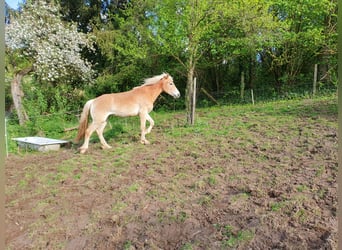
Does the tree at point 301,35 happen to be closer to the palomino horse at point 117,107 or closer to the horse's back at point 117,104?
the palomino horse at point 117,107

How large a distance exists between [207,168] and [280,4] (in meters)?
7.00

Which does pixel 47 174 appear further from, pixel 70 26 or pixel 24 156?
pixel 70 26

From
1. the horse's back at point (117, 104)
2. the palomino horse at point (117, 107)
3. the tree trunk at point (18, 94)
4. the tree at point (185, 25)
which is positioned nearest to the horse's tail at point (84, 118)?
the palomino horse at point (117, 107)

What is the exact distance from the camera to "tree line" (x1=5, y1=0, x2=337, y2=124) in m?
6.95

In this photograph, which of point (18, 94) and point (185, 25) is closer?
point (185, 25)

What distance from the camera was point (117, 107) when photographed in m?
4.92

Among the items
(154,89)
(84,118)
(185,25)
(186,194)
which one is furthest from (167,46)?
(186,194)

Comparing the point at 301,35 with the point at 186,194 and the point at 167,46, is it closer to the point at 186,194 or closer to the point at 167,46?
the point at 167,46

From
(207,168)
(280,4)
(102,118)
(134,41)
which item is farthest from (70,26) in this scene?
(207,168)

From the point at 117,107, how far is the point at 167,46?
2747 millimetres

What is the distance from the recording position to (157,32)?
289 inches

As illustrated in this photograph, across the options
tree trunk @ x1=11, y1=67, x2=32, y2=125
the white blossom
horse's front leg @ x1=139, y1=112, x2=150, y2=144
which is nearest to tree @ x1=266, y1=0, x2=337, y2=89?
horse's front leg @ x1=139, y1=112, x2=150, y2=144

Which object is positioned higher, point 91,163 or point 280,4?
point 280,4

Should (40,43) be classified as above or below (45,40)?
below
